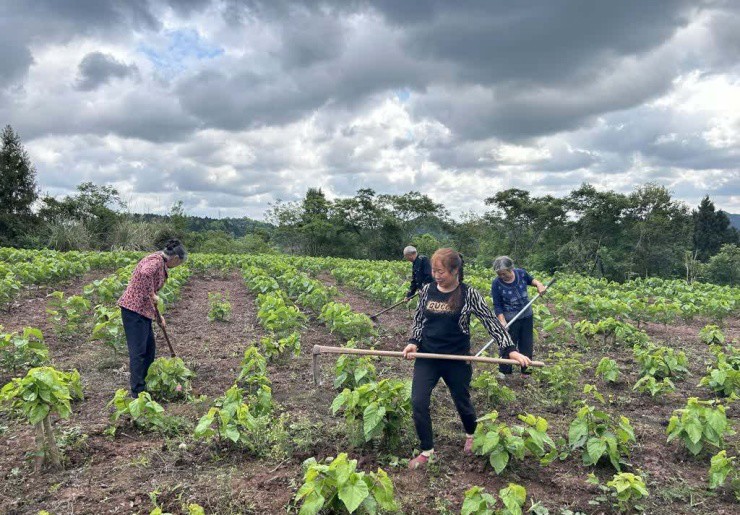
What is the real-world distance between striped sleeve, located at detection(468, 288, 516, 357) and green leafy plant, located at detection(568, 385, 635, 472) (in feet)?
2.79

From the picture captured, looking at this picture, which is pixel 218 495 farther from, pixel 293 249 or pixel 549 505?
pixel 293 249

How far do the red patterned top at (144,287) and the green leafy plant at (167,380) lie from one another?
60cm

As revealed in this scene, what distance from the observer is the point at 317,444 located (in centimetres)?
469

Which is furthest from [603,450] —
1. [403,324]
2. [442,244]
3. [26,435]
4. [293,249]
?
[293,249]

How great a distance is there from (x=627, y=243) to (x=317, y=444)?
38840 mm

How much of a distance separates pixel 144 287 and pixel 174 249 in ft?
1.74

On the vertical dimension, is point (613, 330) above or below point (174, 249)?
below

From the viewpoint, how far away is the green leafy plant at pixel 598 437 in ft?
13.7

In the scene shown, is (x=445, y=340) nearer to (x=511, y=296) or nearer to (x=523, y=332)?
(x=511, y=296)

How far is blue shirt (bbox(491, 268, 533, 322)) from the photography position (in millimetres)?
6578

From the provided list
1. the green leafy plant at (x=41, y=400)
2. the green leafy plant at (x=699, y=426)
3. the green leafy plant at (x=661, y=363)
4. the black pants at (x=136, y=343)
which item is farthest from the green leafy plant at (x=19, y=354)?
the green leafy plant at (x=661, y=363)

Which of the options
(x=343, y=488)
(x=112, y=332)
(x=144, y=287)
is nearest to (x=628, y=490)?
(x=343, y=488)

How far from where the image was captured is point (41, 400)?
12.8ft

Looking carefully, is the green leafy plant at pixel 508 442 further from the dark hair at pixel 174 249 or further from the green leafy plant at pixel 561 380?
the dark hair at pixel 174 249
